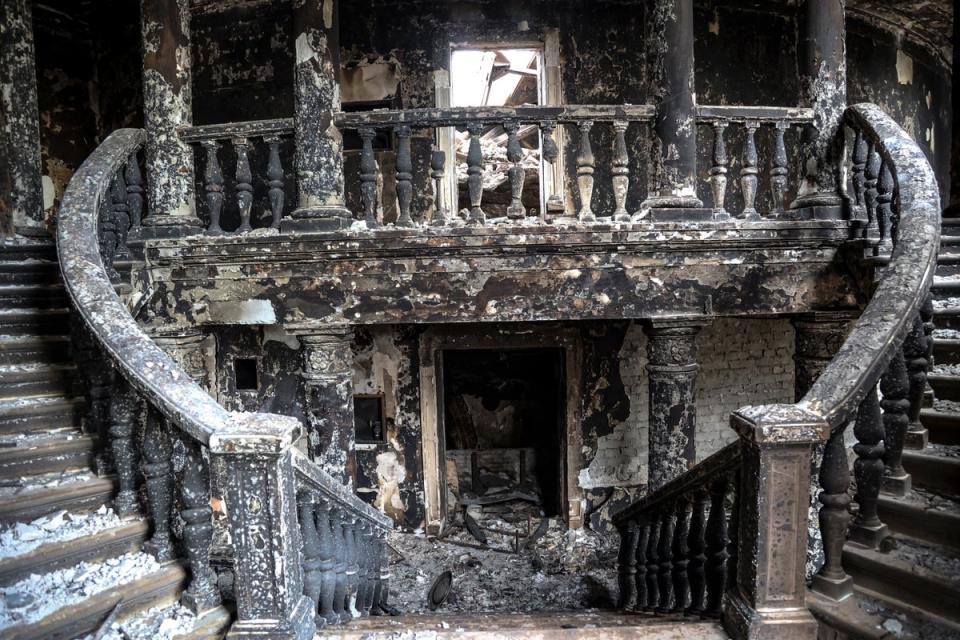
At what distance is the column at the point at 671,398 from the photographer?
418 centimetres

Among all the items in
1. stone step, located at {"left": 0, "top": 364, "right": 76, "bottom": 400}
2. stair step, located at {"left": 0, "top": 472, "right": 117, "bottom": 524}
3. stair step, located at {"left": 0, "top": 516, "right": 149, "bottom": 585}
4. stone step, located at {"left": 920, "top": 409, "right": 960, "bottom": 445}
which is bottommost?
stair step, located at {"left": 0, "top": 516, "right": 149, "bottom": 585}

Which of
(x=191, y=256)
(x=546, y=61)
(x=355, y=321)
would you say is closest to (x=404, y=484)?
(x=355, y=321)

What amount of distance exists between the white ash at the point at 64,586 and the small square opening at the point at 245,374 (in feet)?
14.9

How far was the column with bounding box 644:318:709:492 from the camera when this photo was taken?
13.7 feet

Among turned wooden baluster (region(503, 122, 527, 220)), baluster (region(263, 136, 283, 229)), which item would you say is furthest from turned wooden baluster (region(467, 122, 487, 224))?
baluster (region(263, 136, 283, 229))

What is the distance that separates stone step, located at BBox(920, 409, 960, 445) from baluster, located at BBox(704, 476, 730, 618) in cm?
124

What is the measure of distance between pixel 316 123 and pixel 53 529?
2.92 meters

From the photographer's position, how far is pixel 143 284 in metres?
4.04

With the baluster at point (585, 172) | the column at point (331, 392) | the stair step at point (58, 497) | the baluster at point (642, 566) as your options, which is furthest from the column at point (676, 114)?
the stair step at point (58, 497)

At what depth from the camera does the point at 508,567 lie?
6055 mm

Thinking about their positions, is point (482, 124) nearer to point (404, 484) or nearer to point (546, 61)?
point (546, 61)

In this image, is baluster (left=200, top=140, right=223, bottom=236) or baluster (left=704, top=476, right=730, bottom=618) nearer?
baluster (left=704, top=476, right=730, bottom=618)

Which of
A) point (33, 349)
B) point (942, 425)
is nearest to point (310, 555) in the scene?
point (33, 349)

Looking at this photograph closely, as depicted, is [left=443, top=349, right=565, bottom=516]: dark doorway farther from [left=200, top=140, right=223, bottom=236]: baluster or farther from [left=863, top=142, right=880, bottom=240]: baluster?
[left=200, top=140, right=223, bottom=236]: baluster
